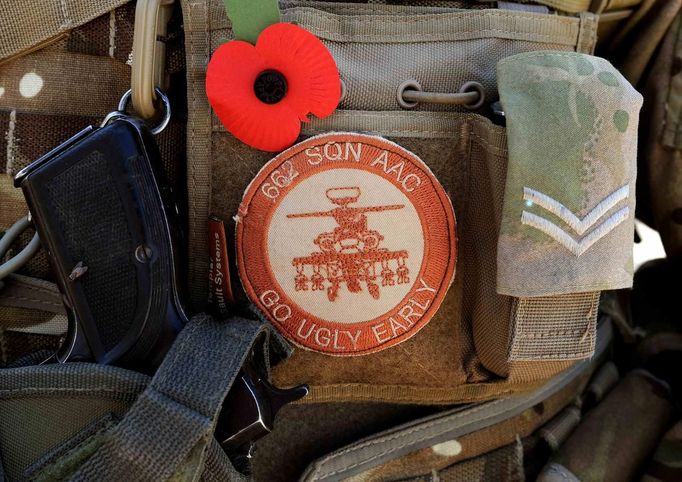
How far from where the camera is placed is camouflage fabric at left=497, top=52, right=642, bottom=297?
695mm

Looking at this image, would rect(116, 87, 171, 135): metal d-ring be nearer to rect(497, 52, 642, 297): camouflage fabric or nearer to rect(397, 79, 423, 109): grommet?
rect(397, 79, 423, 109): grommet

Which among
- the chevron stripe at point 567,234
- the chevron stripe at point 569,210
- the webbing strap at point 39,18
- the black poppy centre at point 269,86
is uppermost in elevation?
the webbing strap at point 39,18

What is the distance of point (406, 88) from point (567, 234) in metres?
0.28

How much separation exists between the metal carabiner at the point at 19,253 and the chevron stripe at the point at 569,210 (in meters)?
0.60

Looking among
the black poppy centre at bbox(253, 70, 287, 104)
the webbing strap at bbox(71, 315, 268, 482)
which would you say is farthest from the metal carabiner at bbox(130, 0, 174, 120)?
the webbing strap at bbox(71, 315, 268, 482)

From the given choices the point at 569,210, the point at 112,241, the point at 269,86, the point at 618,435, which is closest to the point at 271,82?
the point at 269,86

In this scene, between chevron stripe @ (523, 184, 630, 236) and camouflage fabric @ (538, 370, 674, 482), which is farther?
camouflage fabric @ (538, 370, 674, 482)

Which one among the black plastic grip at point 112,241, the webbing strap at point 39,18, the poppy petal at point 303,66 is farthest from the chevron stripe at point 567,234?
the webbing strap at point 39,18

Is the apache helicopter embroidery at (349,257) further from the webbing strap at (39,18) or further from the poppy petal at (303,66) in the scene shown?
the webbing strap at (39,18)

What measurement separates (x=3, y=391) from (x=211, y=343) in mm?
237

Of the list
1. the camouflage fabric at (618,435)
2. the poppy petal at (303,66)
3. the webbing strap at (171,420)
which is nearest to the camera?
the webbing strap at (171,420)

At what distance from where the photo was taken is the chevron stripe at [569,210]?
693mm

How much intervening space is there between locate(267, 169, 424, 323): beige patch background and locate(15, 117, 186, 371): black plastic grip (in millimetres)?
129

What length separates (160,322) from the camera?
733mm
